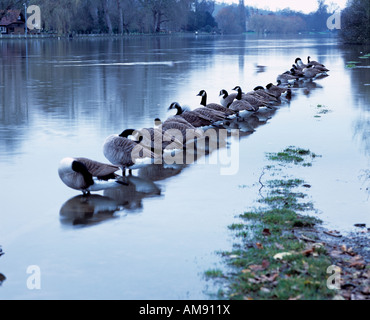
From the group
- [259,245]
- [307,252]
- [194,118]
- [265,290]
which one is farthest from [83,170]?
[194,118]

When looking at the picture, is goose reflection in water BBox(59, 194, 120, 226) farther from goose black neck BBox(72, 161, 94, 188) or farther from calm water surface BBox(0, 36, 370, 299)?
goose black neck BBox(72, 161, 94, 188)

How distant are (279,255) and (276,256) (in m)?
0.03

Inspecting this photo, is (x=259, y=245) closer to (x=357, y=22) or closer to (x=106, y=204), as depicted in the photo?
(x=106, y=204)

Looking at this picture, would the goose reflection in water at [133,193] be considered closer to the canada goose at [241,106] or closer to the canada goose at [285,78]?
the canada goose at [241,106]

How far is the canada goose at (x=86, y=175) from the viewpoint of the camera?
317 inches

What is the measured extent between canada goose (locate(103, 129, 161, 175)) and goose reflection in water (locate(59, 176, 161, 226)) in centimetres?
32

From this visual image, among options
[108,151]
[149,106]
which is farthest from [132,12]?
[108,151]

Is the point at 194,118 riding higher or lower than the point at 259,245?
higher

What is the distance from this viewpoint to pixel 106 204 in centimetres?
801

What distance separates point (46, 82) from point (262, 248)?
66.9 feet

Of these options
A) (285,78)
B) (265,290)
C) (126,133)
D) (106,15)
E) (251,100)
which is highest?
(106,15)
